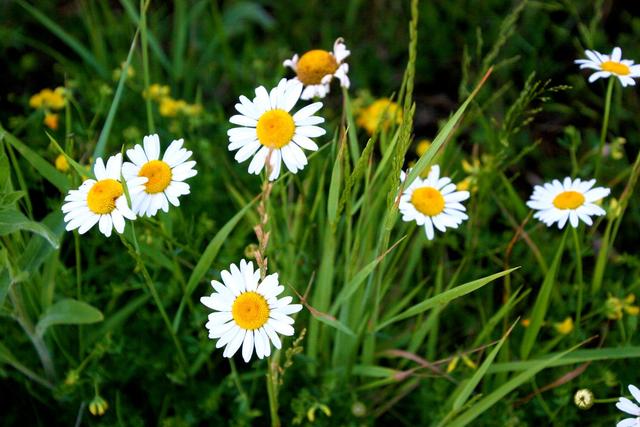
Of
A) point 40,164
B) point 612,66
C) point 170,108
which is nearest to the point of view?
point 40,164

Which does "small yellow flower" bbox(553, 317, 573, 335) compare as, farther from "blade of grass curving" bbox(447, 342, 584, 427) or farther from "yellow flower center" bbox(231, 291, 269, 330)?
"yellow flower center" bbox(231, 291, 269, 330)

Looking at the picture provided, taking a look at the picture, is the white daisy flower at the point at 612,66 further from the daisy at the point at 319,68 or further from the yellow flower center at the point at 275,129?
the yellow flower center at the point at 275,129

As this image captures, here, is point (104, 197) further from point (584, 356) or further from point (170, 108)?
point (584, 356)

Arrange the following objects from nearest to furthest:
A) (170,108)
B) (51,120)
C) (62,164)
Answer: (62,164), (51,120), (170,108)

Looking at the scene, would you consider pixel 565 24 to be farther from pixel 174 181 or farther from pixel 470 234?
pixel 174 181

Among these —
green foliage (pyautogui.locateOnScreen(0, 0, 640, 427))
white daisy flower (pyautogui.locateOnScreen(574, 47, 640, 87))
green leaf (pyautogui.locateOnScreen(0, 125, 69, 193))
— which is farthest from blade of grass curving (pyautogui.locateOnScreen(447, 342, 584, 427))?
green leaf (pyautogui.locateOnScreen(0, 125, 69, 193))

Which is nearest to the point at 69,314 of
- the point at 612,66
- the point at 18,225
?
the point at 18,225

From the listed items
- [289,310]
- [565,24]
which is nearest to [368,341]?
[289,310]
